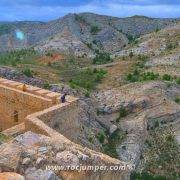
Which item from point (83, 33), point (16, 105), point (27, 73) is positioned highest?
point (16, 105)

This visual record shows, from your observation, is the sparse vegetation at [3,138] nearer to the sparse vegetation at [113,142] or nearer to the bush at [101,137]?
the sparse vegetation at [113,142]

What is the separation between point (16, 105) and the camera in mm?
15953

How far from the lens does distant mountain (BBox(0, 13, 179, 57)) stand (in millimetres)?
45625

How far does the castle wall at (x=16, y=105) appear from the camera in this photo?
1534 centimetres

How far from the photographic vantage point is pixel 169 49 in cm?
4109

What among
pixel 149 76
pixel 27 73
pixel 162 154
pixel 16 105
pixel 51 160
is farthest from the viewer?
pixel 149 76

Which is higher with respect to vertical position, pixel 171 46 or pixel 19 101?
pixel 19 101

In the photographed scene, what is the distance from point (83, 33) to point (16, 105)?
34.7 meters

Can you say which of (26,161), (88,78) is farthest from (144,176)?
(26,161)

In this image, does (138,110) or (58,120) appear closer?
(58,120)

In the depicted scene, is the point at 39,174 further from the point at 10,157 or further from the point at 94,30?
the point at 94,30

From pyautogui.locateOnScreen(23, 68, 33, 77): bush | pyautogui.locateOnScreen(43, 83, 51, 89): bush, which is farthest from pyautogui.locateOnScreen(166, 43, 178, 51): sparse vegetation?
pyautogui.locateOnScreen(43, 83, 51, 89): bush

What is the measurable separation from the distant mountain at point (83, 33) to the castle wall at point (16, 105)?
26.6 meters

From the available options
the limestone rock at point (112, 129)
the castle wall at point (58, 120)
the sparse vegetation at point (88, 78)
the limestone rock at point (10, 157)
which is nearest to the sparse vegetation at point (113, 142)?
the limestone rock at point (112, 129)
